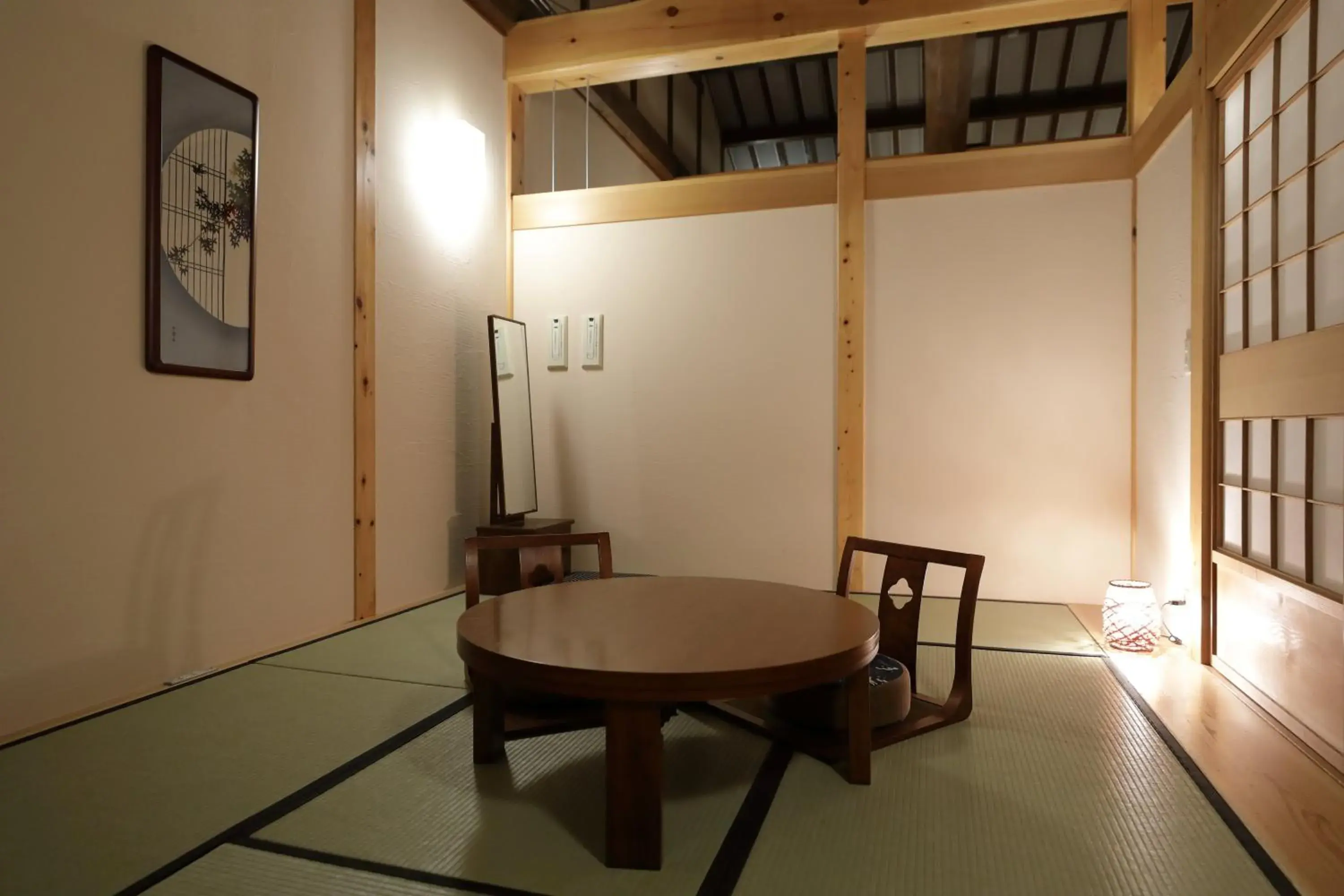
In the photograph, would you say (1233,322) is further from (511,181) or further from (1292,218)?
(511,181)

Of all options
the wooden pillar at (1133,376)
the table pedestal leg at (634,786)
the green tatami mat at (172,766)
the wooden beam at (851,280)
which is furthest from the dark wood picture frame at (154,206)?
the wooden pillar at (1133,376)

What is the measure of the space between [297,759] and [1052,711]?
2.15m

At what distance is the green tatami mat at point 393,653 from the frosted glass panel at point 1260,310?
2763mm

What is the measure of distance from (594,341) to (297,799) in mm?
3300

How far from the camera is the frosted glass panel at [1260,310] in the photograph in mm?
2451

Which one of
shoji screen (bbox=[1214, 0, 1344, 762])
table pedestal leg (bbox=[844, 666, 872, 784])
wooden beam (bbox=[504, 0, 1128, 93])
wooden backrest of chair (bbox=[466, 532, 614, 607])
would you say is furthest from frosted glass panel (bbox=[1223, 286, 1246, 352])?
wooden backrest of chair (bbox=[466, 532, 614, 607])

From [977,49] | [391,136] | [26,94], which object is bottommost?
[26,94]

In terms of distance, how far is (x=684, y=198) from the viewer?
4.62 m

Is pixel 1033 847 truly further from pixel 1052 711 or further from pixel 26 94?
pixel 26 94

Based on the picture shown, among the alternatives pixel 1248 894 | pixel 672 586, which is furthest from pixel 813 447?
pixel 1248 894

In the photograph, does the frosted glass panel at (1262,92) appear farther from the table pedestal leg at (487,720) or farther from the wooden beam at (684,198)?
the table pedestal leg at (487,720)

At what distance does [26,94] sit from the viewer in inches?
88.0

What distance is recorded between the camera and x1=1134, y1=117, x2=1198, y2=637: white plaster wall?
3.17 m

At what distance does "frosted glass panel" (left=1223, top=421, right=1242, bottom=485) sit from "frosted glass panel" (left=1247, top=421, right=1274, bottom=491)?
0.07 m
